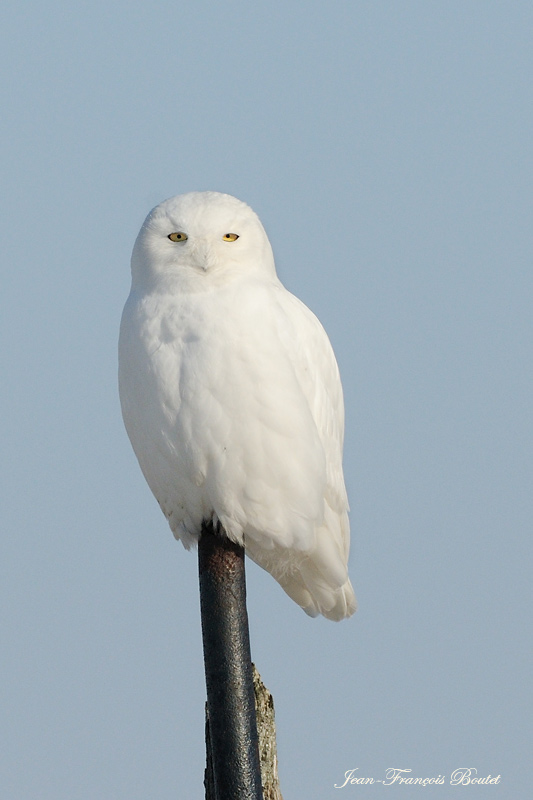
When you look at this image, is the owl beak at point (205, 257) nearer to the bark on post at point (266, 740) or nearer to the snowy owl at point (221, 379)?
the snowy owl at point (221, 379)

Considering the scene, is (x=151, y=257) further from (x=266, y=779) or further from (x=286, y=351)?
(x=266, y=779)

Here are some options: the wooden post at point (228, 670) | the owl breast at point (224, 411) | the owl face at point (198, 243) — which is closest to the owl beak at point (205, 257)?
the owl face at point (198, 243)

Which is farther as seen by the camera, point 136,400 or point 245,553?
point 245,553

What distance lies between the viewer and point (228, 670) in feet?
18.0

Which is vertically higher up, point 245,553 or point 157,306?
point 157,306

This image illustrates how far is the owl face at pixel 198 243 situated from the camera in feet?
17.1

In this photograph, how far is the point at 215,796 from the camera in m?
5.82

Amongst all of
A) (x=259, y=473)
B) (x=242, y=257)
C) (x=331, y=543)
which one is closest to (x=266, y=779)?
(x=331, y=543)

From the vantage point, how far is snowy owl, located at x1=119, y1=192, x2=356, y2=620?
5.14m

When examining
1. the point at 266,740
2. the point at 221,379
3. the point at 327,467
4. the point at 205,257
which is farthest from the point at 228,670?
the point at 205,257

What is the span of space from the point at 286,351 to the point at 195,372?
0.48m

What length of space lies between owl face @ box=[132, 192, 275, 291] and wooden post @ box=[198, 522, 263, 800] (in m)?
1.22

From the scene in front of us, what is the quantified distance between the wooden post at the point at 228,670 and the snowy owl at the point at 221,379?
0.14m

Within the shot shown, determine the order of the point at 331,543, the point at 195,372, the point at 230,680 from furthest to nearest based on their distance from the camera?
the point at 331,543 < the point at 230,680 < the point at 195,372
